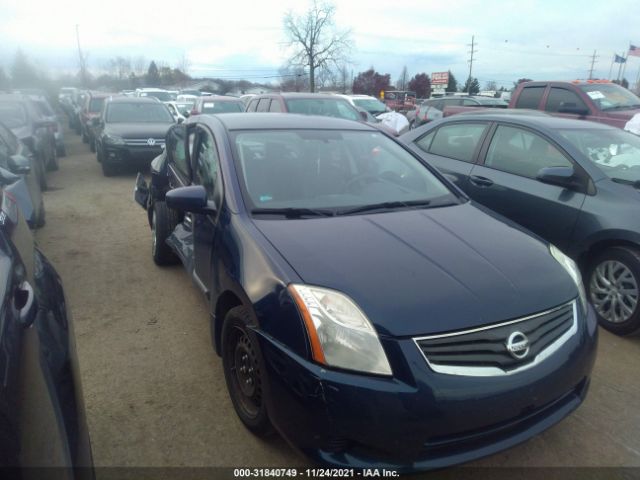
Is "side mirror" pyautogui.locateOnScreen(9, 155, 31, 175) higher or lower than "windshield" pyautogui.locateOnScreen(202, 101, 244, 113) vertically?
lower

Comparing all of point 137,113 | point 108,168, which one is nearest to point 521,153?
point 108,168


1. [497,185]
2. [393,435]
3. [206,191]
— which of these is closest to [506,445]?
[393,435]

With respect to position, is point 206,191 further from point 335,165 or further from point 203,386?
point 203,386

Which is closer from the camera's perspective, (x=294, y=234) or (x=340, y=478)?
(x=340, y=478)

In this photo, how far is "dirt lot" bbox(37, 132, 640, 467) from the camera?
252 centimetres

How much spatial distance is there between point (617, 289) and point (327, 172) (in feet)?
8.00

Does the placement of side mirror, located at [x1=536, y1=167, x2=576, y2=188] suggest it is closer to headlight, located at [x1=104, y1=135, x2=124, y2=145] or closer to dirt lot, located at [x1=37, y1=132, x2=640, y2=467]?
dirt lot, located at [x1=37, y1=132, x2=640, y2=467]

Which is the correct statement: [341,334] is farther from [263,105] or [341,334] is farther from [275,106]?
[263,105]

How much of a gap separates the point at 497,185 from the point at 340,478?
3386mm

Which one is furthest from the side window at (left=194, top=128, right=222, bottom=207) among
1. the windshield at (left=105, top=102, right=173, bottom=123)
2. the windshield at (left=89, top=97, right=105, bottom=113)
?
the windshield at (left=89, top=97, right=105, bottom=113)

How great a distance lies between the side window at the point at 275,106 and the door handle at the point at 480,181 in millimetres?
5418

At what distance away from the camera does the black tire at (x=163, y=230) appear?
466 cm

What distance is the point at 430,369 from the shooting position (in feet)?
6.35

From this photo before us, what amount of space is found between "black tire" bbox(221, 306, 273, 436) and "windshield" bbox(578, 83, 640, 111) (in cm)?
861
